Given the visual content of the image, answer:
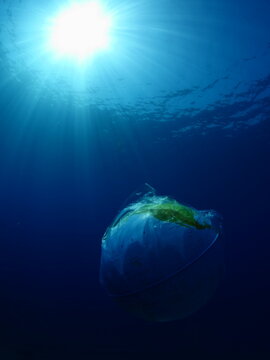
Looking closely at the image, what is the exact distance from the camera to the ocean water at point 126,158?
11188mm

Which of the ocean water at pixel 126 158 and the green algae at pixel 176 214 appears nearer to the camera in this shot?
the green algae at pixel 176 214

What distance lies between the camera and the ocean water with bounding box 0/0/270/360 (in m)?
11.2

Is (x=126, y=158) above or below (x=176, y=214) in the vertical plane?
above

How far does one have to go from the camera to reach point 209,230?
319 cm

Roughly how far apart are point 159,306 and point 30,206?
89.8 ft

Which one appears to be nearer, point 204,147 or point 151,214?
point 151,214

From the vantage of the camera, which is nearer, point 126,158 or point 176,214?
point 176,214

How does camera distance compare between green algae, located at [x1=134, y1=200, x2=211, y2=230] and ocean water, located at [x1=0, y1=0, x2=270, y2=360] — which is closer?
green algae, located at [x1=134, y1=200, x2=211, y2=230]

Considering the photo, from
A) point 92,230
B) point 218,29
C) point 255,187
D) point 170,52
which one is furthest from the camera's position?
point 92,230

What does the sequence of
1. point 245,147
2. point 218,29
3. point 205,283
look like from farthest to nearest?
point 245,147 < point 218,29 < point 205,283

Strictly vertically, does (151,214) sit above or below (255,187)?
below

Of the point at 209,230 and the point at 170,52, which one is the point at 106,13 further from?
the point at 209,230

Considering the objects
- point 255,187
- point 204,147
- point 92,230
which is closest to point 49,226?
point 92,230

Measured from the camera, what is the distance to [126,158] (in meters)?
22.2
